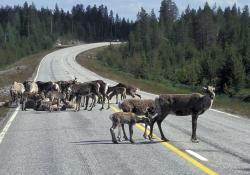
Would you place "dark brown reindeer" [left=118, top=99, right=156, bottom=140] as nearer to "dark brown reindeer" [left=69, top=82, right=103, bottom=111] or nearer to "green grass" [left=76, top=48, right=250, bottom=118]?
"dark brown reindeer" [left=69, top=82, right=103, bottom=111]

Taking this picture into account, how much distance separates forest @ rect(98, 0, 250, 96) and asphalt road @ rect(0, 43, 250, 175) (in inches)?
1708

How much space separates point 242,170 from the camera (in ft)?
33.0

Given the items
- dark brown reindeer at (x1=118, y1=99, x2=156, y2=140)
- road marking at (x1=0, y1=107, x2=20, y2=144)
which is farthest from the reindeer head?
road marking at (x1=0, y1=107, x2=20, y2=144)

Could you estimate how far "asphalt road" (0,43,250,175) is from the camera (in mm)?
10328

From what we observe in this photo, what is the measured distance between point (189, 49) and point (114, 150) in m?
103

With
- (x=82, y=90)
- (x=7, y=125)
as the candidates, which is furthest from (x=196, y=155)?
(x=82, y=90)

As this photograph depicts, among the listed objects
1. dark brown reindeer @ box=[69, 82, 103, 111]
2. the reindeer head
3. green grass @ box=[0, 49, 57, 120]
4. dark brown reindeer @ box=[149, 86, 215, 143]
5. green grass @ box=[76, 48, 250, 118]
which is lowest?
green grass @ box=[76, 48, 250, 118]

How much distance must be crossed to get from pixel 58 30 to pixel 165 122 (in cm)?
17428

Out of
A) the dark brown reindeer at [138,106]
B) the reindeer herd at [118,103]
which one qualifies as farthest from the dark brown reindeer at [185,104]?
the dark brown reindeer at [138,106]

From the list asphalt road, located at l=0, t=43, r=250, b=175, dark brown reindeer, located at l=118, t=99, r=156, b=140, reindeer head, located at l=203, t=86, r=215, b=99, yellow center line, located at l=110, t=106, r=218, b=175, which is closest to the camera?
yellow center line, located at l=110, t=106, r=218, b=175

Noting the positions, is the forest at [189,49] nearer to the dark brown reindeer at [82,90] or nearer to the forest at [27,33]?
the forest at [27,33]

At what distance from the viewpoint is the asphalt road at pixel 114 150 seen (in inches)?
407

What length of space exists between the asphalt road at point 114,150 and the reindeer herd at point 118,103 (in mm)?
589

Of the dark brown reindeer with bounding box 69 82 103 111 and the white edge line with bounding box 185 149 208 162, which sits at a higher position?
the dark brown reindeer with bounding box 69 82 103 111
